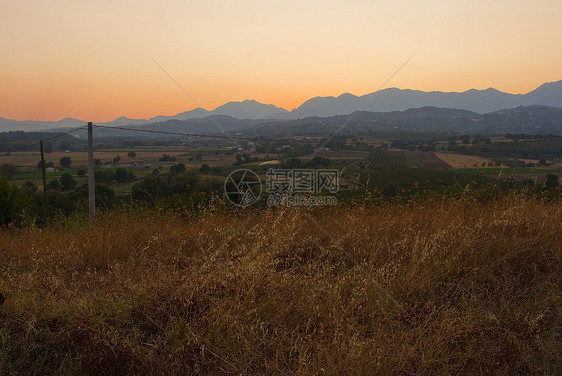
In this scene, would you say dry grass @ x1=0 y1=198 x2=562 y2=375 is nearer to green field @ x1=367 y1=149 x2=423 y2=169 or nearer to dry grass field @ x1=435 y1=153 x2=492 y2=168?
green field @ x1=367 y1=149 x2=423 y2=169

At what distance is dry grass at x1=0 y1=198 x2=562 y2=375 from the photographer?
2.04 m

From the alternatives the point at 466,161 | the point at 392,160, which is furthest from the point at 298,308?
the point at 466,161

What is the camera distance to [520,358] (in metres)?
2.09

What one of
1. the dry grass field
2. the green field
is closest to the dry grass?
the green field

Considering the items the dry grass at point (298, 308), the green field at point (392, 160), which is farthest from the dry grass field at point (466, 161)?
the dry grass at point (298, 308)

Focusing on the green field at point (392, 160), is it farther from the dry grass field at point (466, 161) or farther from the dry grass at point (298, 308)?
the dry grass at point (298, 308)

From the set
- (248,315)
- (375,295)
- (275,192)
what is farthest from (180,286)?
(275,192)

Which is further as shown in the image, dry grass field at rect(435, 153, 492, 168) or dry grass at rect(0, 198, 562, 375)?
dry grass field at rect(435, 153, 492, 168)

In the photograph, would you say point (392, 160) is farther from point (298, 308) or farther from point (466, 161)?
point (298, 308)

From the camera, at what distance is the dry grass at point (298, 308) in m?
2.04

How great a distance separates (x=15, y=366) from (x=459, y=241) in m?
3.94

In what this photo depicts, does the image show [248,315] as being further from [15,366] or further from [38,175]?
[38,175]

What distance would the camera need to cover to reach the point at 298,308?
252 centimetres

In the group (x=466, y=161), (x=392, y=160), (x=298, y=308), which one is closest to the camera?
(x=298, y=308)
